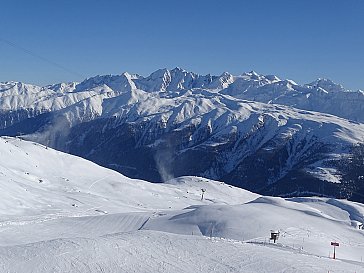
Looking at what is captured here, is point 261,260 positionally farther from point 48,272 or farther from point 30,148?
point 30,148

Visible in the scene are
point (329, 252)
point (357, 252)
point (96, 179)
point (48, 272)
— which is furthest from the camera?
point (96, 179)

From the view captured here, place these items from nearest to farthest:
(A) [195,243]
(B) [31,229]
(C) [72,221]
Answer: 1. (A) [195,243]
2. (B) [31,229]
3. (C) [72,221]

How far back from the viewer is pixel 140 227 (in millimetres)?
54781

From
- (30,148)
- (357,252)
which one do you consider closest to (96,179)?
(30,148)

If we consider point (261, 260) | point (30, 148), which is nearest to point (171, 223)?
point (261, 260)

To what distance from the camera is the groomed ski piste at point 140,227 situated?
25312mm

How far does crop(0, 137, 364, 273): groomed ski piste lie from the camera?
83.0 feet

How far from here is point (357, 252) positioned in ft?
146

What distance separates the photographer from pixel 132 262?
25031mm

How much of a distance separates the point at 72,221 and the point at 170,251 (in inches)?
1299

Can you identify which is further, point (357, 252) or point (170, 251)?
point (357, 252)

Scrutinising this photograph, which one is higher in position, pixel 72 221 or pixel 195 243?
pixel 195 243

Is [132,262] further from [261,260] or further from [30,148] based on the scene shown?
[30,148]

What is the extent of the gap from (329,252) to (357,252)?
5674 millimetres
